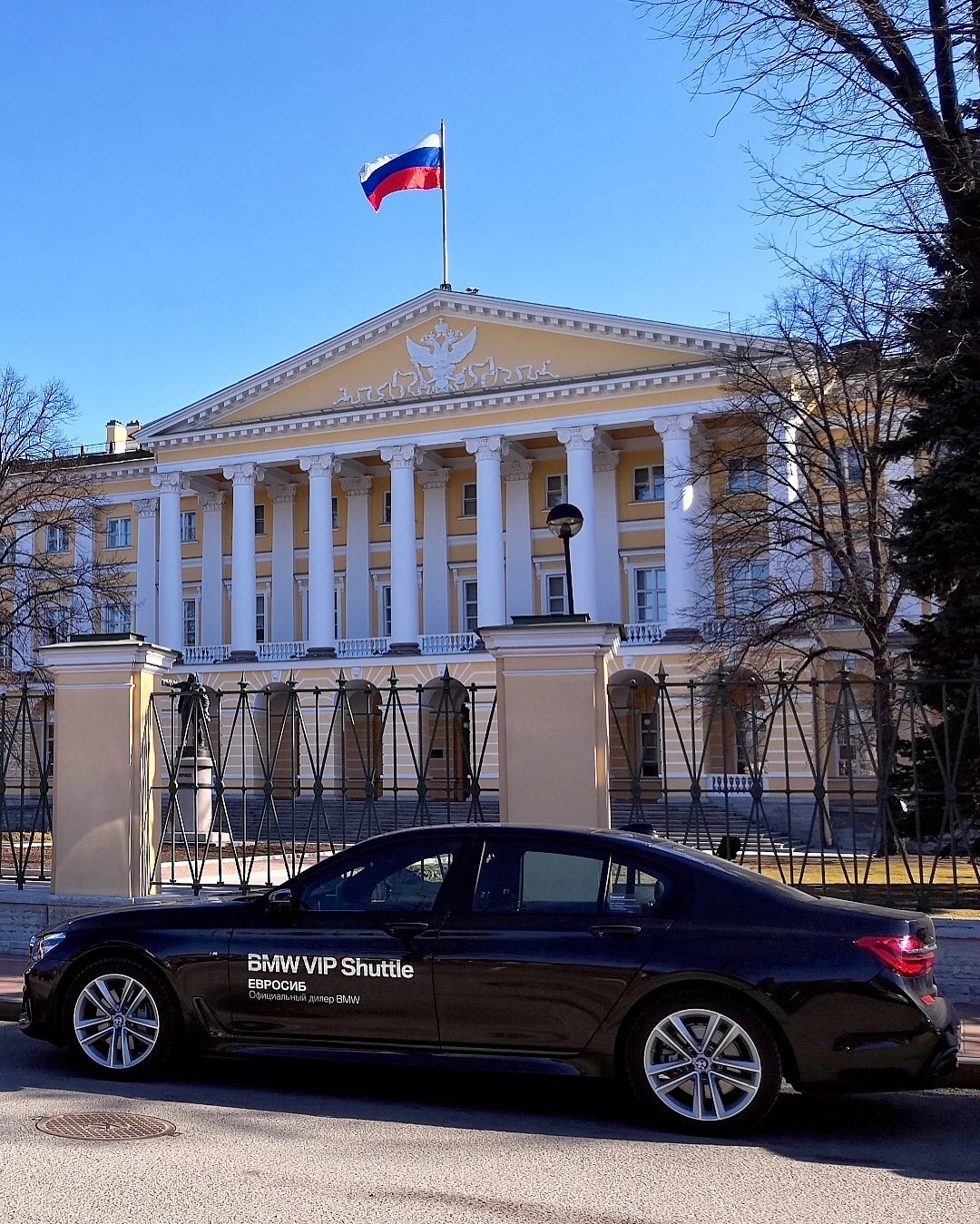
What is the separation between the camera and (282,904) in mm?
6867

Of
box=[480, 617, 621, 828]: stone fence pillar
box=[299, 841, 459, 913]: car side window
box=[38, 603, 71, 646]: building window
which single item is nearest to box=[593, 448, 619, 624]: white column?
box=[38, 603, 71, 646]: building window

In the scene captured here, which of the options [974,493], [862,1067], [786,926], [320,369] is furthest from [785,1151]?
[320,369]

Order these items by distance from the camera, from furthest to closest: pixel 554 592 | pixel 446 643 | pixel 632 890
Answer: pixel 554 592 → pixel 446 643 → pixel 632 890

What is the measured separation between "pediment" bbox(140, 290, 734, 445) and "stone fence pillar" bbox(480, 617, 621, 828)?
31.9 m

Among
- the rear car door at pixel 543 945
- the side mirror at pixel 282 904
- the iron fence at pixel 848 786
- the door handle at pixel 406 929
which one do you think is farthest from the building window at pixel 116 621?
the rear car door at pixel 543 945

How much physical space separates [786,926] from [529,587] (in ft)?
131

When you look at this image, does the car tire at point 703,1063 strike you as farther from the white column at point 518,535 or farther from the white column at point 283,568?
the white column at point 283,568

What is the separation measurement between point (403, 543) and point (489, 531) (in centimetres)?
334

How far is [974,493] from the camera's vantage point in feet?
48.2

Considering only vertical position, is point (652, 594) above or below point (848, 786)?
above

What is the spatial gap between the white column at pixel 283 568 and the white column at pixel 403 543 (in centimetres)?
602

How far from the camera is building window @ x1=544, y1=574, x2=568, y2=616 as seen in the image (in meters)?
45.5

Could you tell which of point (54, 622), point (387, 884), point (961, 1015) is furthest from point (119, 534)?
point (387, 884)

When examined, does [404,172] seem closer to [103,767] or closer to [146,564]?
[146,564]
